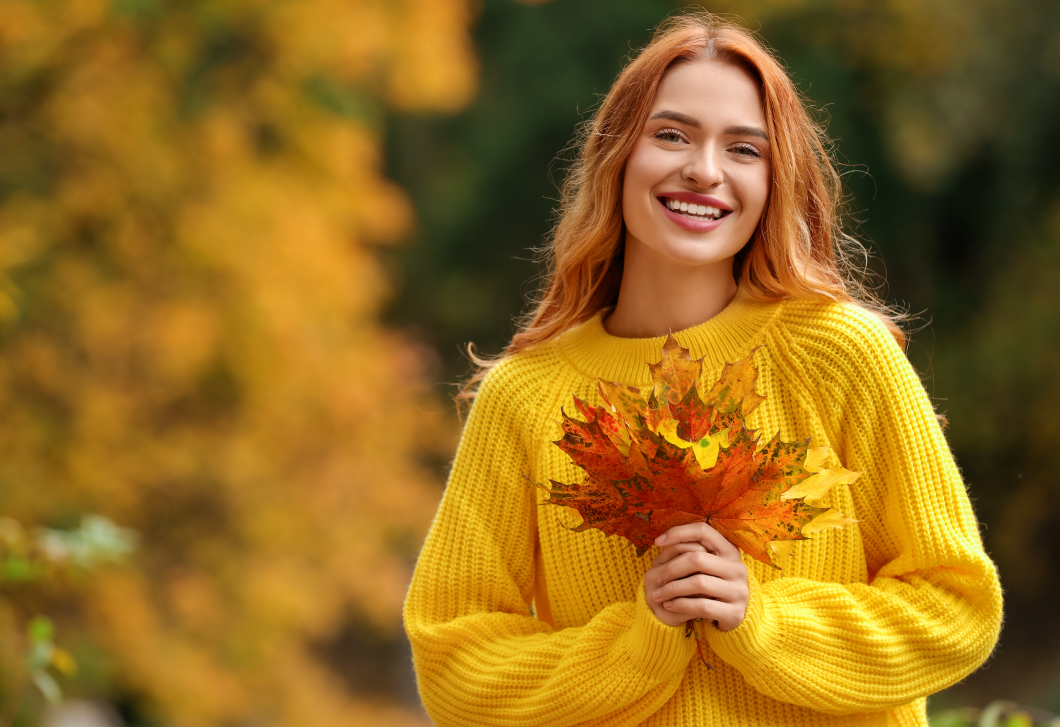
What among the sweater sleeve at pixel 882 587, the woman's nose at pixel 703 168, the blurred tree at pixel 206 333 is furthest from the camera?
the blurred tree at pixel 206 333

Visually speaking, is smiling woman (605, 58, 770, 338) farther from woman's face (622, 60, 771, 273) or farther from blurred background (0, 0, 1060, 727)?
blurred background (0, 0, 1060, 727)

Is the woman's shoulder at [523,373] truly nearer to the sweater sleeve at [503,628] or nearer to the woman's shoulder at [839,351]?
the sweater sleeve at [503,628]

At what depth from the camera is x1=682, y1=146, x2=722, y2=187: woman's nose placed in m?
1.70

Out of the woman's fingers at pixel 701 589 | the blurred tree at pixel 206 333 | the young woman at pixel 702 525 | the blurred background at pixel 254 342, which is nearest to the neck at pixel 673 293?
the young woman at pixel 702 525

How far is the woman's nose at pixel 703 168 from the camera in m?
1.70

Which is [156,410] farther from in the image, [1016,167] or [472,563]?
[1016,167]

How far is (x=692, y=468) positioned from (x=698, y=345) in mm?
422

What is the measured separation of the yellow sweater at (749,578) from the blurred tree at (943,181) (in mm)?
4996

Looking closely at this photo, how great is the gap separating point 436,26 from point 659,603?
18.0ft

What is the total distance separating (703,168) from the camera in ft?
5.57

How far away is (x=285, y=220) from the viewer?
6.12m

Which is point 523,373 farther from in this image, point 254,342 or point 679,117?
point 254,342

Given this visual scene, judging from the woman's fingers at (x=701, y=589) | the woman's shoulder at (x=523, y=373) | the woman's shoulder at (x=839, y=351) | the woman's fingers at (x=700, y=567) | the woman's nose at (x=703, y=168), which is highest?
the woman's nose at (x=703, y=168)

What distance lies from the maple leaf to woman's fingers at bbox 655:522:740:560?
12mm
